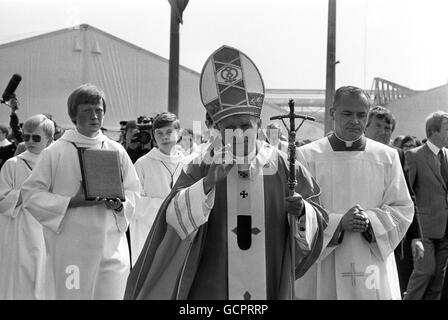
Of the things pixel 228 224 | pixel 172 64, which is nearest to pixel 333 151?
pixel 228 224

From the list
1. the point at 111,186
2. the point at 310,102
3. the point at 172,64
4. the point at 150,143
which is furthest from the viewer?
the point at 310,102

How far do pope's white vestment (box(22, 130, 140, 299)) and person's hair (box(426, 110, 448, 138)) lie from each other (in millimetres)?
3705

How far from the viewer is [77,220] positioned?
575 centimetres

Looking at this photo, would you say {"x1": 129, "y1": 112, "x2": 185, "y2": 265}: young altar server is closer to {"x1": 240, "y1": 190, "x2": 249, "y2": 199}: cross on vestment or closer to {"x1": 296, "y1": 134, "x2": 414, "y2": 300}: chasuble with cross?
{"x1": 296, "y1": 134, "x2": 414, "y2": 300}: chasuble with cross

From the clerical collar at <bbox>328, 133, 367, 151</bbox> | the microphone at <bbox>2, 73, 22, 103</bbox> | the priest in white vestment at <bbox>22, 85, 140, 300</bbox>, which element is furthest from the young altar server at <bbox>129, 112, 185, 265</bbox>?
the clerical collar at <bbox>328, 133, 367, 151</bbox>

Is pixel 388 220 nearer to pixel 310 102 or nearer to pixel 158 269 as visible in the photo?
pixel 158 269

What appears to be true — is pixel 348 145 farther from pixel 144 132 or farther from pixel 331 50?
pixel 331 50

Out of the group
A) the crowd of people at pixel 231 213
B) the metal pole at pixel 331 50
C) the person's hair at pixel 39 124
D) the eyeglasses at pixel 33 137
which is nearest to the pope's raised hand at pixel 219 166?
the crowd of people at pixel 231 213

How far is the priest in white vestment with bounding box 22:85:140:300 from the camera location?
5711 millimetres

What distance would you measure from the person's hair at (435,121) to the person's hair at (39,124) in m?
3.83

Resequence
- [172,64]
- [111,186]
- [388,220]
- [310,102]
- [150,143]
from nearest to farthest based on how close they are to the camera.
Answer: [388,220]
[111,186]
[150,143]
[172,64]
[310,102]

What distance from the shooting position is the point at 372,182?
17.4ft

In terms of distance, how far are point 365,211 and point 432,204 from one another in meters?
3.00
